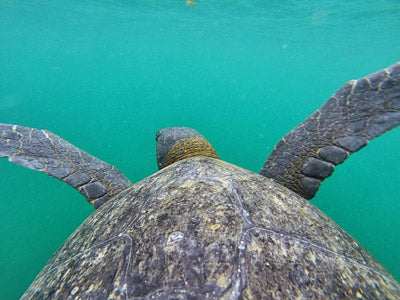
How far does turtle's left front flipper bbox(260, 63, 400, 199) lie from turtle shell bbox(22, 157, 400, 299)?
3.63 ft

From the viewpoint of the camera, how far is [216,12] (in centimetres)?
2239

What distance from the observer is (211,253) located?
1376 millimetres

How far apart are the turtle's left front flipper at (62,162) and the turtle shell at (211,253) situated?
1278 mm

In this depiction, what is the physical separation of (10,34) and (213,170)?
5543cm

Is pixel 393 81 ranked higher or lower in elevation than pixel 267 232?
higher

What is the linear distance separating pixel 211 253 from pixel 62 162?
2.75 m

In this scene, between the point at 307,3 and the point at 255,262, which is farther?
the point at 307,3

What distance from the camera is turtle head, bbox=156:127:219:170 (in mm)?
3645

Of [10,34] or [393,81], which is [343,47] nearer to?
[393,81]

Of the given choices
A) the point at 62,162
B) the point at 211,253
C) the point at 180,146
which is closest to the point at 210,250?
the point at 211,253

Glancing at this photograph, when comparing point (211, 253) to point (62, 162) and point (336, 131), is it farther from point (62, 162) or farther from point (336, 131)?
point (62, 162)

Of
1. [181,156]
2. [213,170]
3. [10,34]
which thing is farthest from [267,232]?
[10,34]

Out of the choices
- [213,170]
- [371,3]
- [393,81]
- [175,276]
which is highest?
[371,3]

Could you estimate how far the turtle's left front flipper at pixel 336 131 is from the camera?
9.18 ft
